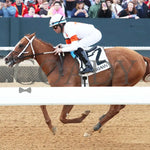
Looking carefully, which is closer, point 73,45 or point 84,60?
point 73,45

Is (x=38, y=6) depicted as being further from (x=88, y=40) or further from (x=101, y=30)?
(x=88, y=40)

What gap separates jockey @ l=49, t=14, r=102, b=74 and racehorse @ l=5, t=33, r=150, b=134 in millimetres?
177

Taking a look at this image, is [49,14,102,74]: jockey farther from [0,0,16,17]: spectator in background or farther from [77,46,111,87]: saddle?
[0,0,16,17]: spectator in background

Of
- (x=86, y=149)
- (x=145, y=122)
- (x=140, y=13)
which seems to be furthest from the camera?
(x=140, y=13)

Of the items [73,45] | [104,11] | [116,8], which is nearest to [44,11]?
[104,11]

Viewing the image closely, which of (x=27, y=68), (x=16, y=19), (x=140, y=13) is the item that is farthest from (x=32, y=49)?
(x=140, y=13)

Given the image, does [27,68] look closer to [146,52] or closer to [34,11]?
[34,11]

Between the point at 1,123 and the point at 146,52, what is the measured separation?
5417 millimetres

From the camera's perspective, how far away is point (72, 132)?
652 cm

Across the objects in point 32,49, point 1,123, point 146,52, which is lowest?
point 146,52

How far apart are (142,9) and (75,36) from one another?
6.22 metres

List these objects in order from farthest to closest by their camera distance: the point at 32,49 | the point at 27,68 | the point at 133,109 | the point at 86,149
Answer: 1. the point at 27,68
2. the point at 133,109
3. the point at 32,49
4. the point at 86,149

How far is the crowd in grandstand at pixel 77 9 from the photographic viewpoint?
1170cm

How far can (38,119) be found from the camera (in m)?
7.41
